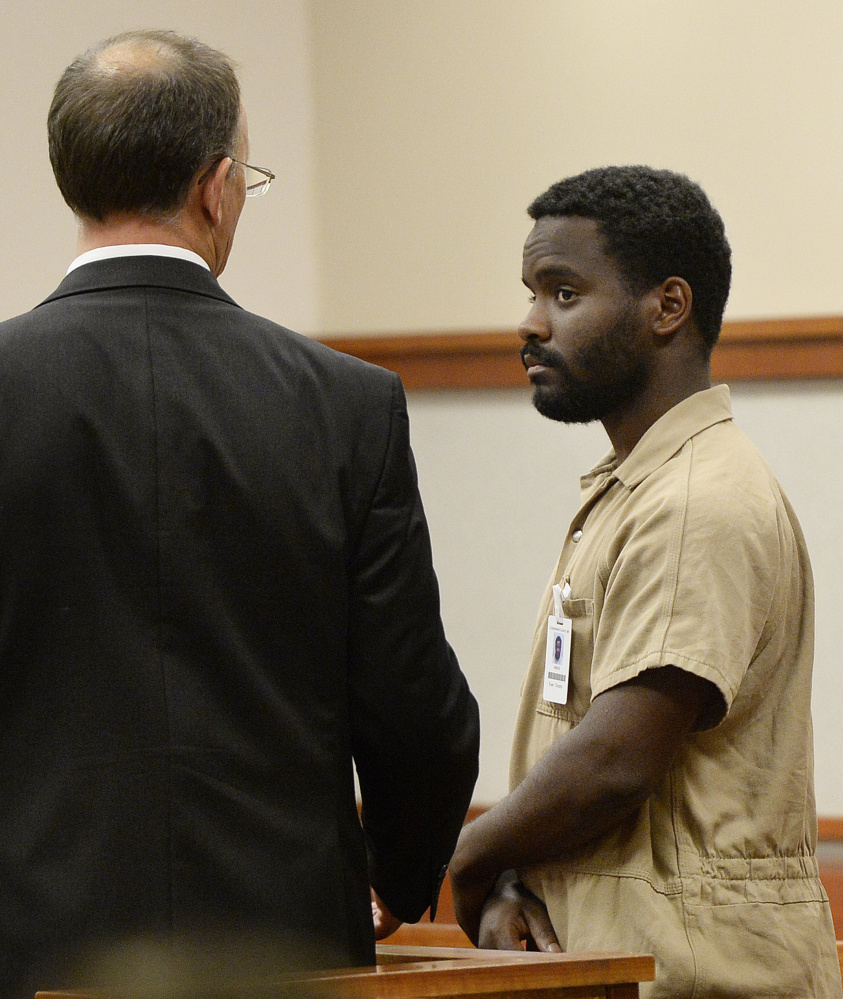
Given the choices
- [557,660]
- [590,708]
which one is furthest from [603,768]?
[557,660]

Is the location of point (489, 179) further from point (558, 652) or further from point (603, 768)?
point (603, 768)

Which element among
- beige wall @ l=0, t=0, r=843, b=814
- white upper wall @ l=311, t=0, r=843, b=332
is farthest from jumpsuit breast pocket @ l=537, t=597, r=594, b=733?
white upper wall @ l=311, t=0, r=843, b=332

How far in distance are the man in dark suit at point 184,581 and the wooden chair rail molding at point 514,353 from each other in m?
1.62

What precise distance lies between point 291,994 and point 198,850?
0.58 feet

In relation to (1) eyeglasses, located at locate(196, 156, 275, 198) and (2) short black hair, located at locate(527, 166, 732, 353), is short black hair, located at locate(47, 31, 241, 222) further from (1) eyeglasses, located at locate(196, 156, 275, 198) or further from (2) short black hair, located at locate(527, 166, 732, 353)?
(2) short black hair, located at locate(527, 166, 732, 353)

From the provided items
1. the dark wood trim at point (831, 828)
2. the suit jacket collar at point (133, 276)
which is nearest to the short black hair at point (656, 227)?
the suit jacket collar at point (133, 276)

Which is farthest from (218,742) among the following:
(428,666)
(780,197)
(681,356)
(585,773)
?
(780,197)

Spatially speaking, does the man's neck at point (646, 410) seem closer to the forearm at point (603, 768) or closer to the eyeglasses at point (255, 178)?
the forearm at point (603, 768)

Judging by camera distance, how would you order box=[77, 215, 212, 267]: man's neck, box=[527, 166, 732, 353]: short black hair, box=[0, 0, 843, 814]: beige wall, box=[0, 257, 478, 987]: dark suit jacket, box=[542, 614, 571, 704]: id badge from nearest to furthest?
box=[0, 257, 478, 987]: dark suit jacket < box=[77, 215, 212, 267]: man's neck < box=[542, 614, 571, 704]: id badge < box=[527, 166, 732, 353]: short black hair < box=[0, 0, 843, 814]: beige wall

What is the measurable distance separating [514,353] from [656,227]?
1.32 metres

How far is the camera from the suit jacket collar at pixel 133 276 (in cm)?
115

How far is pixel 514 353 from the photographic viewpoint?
2.84 m

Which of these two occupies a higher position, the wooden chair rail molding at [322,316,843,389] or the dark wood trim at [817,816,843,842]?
the wooden chair rail molding at [322,316,843,389]

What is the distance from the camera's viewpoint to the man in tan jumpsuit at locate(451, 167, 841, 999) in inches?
51.3
